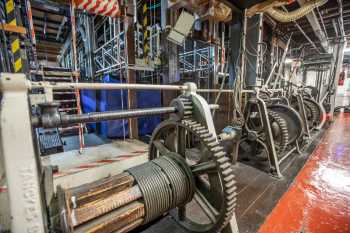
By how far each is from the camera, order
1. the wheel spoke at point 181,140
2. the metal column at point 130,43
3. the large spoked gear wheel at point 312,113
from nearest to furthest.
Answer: the wheel spoke at point 181,140 → the metal column at point 130,43 → the large spoked gear wheel at point 312,113

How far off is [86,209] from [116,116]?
423 millimetres

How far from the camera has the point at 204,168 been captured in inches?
40.4

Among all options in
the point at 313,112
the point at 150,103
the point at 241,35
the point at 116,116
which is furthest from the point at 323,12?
the point at 116,116

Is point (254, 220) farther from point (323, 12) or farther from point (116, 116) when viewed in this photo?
point (323, 12)

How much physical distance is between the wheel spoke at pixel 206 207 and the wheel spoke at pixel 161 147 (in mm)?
340

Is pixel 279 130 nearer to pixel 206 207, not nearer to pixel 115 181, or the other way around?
pixel 206 207

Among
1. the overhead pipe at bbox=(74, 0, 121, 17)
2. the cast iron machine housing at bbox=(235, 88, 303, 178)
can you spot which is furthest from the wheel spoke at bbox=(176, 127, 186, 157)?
the overhead pipe at bbox=(74, 0, 121, 17)

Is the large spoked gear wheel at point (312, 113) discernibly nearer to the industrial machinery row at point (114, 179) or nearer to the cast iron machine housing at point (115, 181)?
the industrial machinery row at point (114, 179)

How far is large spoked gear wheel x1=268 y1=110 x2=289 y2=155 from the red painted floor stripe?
406 mm

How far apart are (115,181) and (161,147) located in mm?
468

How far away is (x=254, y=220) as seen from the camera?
142 centimetres

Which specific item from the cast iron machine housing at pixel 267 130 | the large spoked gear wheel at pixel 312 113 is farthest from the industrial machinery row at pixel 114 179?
the large spoked gear wheel at pixel 312 113

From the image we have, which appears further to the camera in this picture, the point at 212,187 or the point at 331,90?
the point at 331,90

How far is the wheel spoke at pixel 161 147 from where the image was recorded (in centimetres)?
126
